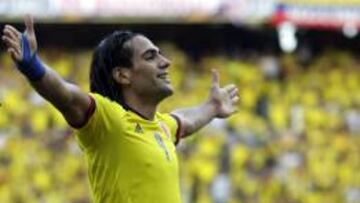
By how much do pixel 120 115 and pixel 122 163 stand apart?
0.21 m

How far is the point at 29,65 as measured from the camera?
401 cm

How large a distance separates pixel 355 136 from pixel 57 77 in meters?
10.5

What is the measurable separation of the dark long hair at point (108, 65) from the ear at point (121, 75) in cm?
1

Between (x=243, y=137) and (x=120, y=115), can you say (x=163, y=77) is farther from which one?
(x=243, y=137)

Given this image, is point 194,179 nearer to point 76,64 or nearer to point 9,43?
point 76,64

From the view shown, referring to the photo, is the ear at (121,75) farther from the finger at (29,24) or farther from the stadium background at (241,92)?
the stadium background at (241,92)

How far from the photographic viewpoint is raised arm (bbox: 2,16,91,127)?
400 centimetres

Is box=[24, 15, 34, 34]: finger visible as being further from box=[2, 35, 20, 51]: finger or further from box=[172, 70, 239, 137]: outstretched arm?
box=[172, 70, 239, 137]: outstretched arm

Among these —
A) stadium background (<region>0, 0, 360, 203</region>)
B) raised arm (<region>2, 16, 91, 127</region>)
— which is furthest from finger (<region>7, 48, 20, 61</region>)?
stadium background (<region>0, 0, 360, 203</region>)

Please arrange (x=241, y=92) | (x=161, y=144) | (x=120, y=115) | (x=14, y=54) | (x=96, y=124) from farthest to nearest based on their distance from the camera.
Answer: (x=241, y=92)
(x=161, y=144)
(x=120, y=115)
(x=96, y=124)
(x=14, y=54)

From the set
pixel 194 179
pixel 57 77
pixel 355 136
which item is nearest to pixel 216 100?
pixel 57 77

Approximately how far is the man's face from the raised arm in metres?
0.48

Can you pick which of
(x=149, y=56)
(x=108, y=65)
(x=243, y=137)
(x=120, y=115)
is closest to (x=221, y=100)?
(x=149, y=56)

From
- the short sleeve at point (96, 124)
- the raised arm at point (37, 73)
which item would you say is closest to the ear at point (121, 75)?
the short sleeve at point (96, 124)
